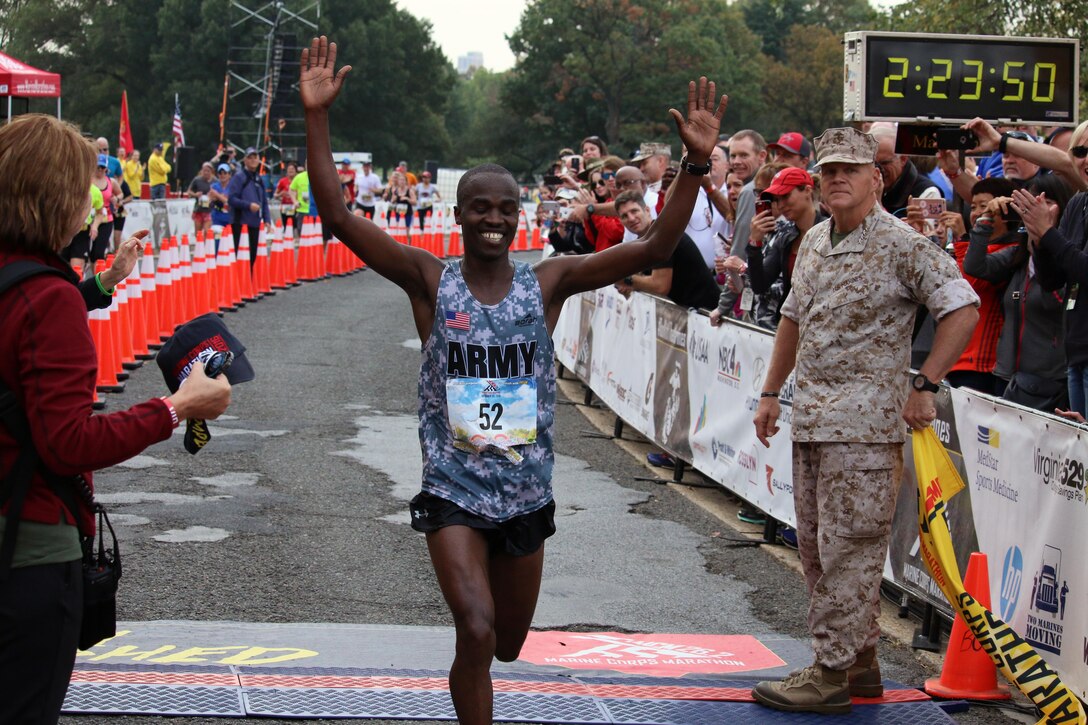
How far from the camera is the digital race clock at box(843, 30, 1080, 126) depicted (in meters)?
8.56

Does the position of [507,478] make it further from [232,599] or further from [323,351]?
[323,351]

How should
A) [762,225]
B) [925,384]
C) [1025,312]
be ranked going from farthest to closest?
[762,225] → [1025,312] → [925,384]

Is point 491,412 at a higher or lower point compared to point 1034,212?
lower

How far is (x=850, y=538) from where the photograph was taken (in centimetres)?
598

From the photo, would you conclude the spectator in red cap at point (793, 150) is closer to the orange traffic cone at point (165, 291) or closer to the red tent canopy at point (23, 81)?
the orange traffic cone at point (165, 291)

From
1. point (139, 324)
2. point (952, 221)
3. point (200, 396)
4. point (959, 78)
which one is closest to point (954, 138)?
point (952, 221)

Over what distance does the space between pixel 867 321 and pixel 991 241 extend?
2544mm

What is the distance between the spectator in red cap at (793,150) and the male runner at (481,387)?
5409 mm

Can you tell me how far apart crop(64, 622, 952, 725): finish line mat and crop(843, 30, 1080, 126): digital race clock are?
3.33 metres

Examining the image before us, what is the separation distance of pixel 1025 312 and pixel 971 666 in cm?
231

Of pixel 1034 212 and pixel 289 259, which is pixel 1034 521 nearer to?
pixel 1034 212

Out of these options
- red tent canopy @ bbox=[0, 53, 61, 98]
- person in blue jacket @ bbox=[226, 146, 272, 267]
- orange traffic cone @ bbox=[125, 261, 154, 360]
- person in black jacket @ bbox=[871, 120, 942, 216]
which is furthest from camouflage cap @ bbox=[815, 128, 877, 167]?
red tent canopy @ bbox=[0, 53, 61, 98]

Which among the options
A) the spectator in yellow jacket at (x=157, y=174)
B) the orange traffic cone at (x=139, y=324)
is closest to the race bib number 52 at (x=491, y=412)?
the orange traffic cone at (x=139, y=324)

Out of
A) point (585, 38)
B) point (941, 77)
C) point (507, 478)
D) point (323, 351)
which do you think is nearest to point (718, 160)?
point (941, 77)
